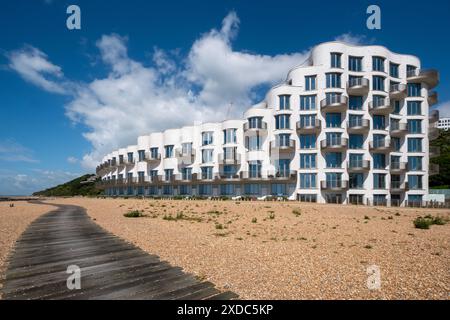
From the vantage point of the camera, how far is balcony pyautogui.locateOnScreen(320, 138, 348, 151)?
40.4 metres

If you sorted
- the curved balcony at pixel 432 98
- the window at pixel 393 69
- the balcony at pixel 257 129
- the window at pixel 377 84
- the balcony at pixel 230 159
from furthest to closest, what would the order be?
the balcony at pixel 230 159, the curved balcony at pixel 432 98, the balcony at pixel 257 129, the window at pixel 393 69, the window at pixel 377 84

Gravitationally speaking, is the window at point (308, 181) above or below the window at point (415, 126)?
below

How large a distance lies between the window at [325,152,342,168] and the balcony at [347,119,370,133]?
179 inches

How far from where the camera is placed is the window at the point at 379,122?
4253 cm

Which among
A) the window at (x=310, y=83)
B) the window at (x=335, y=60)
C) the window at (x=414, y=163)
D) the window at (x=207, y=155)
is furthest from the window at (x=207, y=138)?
the window at (x=414, y=163)

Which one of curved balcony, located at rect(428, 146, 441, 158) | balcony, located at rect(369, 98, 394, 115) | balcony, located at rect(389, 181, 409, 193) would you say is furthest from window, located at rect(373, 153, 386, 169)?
curved balcony, located at rect(428, 146, 441, 158)

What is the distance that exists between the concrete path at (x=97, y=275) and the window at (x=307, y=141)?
38.1 m

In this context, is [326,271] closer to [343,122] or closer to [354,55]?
[343,122]

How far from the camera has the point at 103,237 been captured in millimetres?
11531

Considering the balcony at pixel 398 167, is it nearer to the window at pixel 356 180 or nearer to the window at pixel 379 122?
the window at pixel 356 180

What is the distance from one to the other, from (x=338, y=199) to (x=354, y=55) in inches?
969

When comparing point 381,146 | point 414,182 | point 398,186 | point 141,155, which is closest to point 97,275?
point 381,146

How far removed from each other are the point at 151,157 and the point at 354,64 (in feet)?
147

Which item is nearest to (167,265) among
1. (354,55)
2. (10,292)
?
(10,292)
